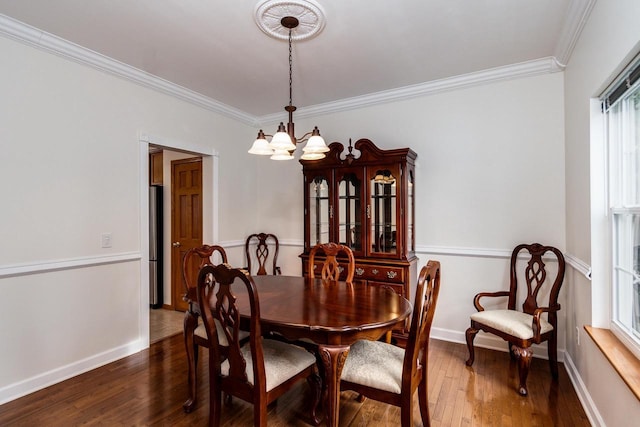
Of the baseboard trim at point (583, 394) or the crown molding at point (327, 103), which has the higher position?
the crown molding at point (327, 103)

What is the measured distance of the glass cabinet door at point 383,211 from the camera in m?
3.16

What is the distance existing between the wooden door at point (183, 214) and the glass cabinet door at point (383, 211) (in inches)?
85.4

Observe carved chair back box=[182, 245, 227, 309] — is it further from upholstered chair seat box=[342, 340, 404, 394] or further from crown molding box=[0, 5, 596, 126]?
crown molding box=[0, 5, 596, 126]

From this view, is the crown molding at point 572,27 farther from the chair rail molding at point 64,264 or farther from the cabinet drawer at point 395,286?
the chair rail molding at point 64,264

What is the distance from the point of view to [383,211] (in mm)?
3238

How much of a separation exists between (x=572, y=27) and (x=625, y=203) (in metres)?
1.27

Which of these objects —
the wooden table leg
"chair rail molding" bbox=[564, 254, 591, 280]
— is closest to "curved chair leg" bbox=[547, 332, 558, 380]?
"chair rail molding" bbox=[564, 254, 591, 280]

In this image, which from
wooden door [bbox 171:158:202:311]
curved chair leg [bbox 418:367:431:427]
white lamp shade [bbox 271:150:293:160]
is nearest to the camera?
curved chair leg [bbox 418:367:431:427]

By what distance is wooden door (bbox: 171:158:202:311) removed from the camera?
4.12 meters

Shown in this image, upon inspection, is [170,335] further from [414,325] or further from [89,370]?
[414,325]

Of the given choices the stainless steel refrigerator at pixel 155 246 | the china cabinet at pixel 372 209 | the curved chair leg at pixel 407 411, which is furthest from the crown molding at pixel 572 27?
the stainless steel refrigerator at pixel 155 246

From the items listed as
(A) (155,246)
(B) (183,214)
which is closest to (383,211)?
(B) (183,214)

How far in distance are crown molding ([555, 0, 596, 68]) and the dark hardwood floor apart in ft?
8.25

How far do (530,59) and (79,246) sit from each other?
4087 millimetres
